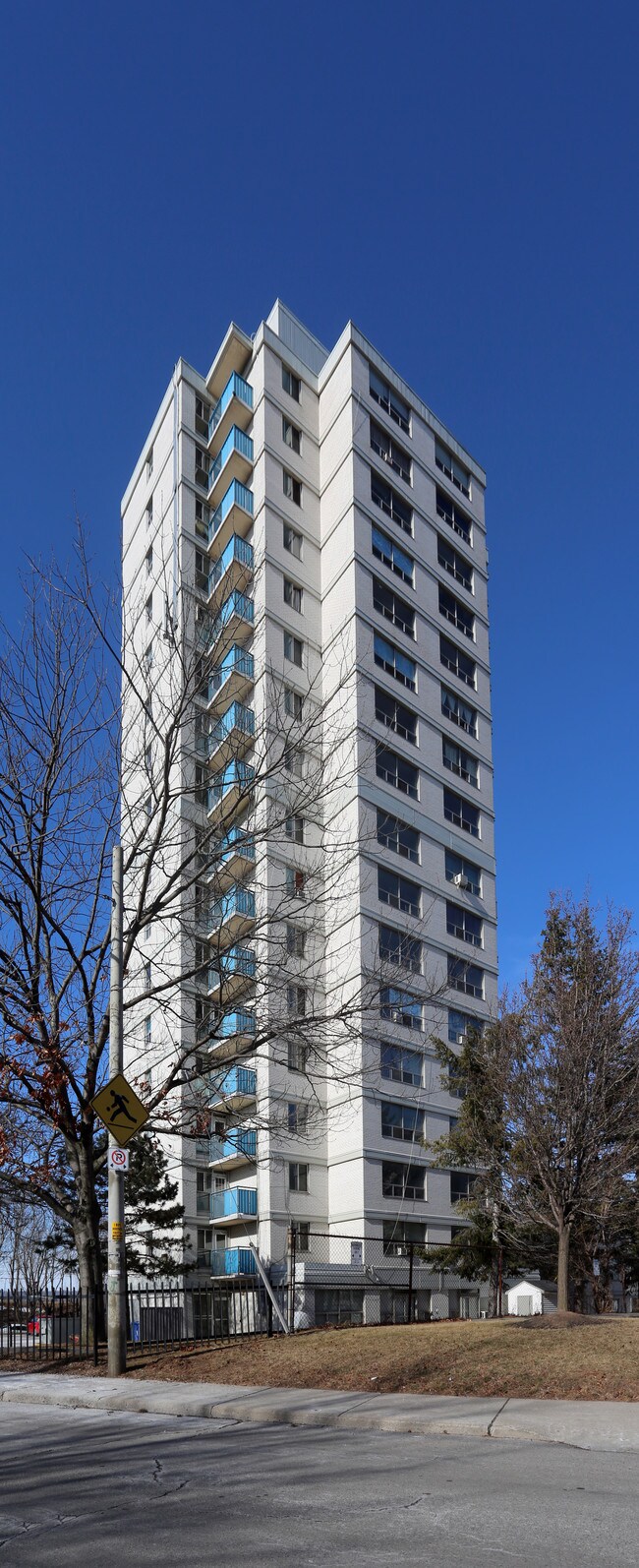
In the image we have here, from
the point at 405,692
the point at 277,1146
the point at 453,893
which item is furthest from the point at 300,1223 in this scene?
the point at 405,692

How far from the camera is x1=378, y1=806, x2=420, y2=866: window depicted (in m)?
40.2

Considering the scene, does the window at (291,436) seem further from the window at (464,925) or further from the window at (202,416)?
the window at (464,925)

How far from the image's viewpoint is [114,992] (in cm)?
1623

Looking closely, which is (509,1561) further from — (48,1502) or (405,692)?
(405,692)

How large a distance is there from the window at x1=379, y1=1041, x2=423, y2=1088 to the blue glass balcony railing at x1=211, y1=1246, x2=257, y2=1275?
21.1 ft

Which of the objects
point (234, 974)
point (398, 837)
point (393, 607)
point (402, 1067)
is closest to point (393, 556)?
point (393, 607)

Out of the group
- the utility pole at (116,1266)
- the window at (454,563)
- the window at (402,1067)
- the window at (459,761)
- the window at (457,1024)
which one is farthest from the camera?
the window at (454,563)

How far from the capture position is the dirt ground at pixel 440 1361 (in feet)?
39.5

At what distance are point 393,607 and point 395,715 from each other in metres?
4.08

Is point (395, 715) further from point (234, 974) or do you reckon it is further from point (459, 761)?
point (234, 974)

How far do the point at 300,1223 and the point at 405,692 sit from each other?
17.5 metres

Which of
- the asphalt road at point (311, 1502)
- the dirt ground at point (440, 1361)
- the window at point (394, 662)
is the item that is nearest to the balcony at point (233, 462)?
the window at point (394, 662)

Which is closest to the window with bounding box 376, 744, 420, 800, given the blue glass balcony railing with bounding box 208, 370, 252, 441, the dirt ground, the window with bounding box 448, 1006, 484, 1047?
the window with bounding box 448, 1006, 484, 1047

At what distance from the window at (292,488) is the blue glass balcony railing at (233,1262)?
957 inches
